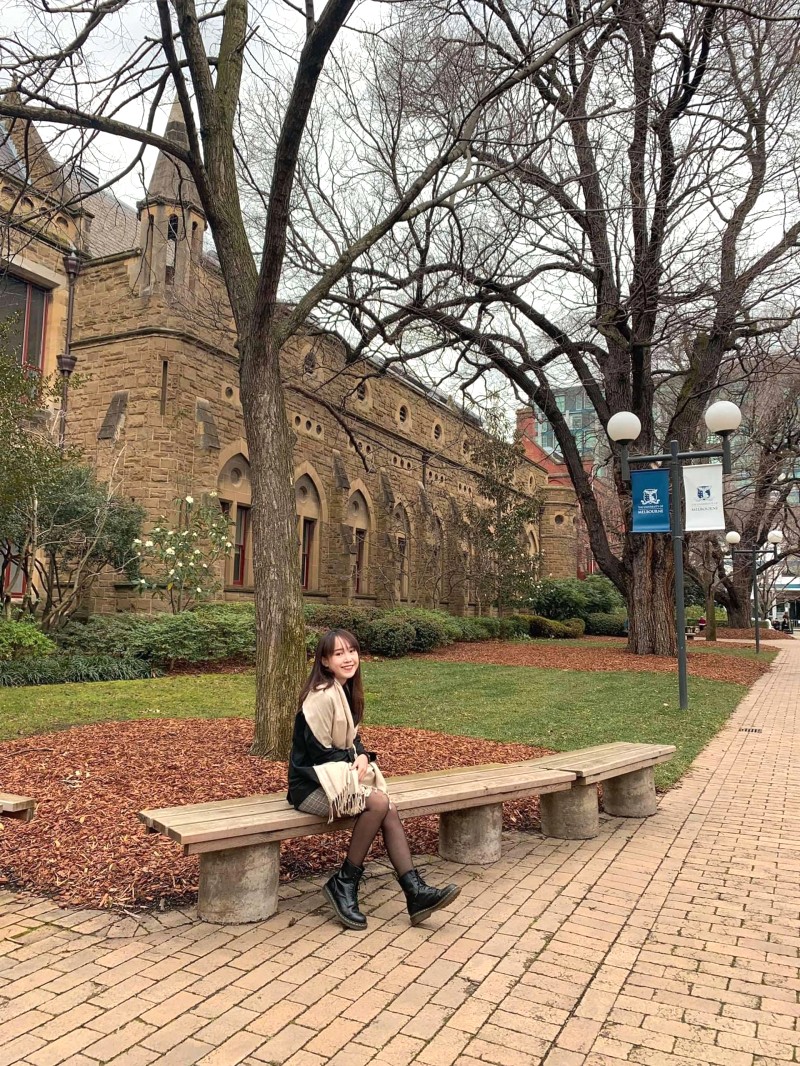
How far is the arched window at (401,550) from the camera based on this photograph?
2511cm

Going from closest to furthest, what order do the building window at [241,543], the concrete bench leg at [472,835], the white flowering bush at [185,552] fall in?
the concrete bench leg at [472,835]
the white flowering bush at [185,552]
the building window at [241,543]

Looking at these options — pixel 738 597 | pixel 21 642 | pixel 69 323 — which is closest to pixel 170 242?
pixel 69 323

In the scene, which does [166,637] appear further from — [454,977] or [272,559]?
[454,977]

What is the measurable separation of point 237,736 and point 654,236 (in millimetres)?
10969

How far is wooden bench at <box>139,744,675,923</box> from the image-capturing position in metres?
3.33

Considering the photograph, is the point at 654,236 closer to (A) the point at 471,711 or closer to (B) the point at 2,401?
(A) the point at 471,711

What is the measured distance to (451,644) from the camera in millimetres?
21250

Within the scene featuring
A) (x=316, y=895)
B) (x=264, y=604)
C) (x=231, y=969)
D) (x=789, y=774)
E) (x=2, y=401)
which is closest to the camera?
(x=231, y=969)

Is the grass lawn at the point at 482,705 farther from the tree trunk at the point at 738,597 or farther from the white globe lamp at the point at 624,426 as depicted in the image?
the tree trunk at the point at 738,597

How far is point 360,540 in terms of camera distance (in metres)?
24.1

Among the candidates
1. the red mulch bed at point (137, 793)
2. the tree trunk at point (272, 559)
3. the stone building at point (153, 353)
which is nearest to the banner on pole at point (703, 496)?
the red mulch bed at point (137, 793)

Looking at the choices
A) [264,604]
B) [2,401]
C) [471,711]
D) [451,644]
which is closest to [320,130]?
[2,401]

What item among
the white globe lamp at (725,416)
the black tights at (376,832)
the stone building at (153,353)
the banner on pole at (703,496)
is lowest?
the black tights at (376,832)

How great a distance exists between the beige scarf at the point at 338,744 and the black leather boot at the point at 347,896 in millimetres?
258
